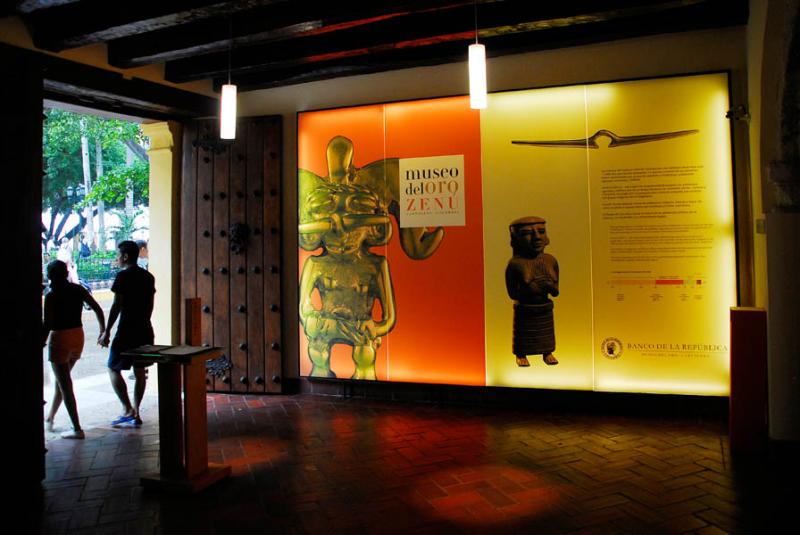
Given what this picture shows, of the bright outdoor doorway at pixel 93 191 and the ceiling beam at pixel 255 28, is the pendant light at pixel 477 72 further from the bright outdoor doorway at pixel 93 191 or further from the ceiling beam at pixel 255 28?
the bright outdoor doorway at pixel 93 191

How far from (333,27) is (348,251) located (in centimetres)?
200

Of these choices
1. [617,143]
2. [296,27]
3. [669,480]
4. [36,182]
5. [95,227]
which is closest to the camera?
[669,480]

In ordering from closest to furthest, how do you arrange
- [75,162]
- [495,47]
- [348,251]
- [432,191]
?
1. [495,47]
2. [432,191]
3. [348,251]
4. [75,162]

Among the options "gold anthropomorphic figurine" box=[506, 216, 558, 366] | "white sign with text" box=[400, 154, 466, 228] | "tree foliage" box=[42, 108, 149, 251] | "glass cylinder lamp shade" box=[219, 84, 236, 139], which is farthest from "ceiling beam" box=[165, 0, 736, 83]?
"tree foliage" box=[42, 108, 149, 251]

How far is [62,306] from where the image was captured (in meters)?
4.40

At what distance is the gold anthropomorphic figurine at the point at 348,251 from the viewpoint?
5395 mm

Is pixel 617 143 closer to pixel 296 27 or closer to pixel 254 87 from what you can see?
pixel 296 27

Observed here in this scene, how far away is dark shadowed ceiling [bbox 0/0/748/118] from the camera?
13.4 feet

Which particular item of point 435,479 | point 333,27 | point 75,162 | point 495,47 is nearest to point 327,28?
point 333,27

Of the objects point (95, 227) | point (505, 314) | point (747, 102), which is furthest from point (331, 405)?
point (95, 227)

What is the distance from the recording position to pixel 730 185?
4508 millimetres

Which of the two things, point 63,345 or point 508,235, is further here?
point 508,235

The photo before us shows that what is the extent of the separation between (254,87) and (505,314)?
11.3ft

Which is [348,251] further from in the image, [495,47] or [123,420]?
[123,420]
